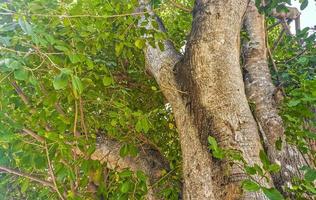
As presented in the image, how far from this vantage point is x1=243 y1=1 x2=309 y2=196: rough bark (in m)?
1.30

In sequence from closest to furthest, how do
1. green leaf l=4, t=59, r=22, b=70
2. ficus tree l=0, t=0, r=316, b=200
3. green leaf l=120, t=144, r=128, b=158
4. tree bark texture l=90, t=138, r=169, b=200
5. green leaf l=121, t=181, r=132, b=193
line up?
1. green leaf l=4, t=59, r=22, b=70
2. ficus tree l=0, t=0, r=316, b=200
3. green leaf l=121, t=181, r=132, b=193
4. green leaf l=120, t=144, r=128, b=158
5. tree bark texture l=90, t=138, r=169, b=200

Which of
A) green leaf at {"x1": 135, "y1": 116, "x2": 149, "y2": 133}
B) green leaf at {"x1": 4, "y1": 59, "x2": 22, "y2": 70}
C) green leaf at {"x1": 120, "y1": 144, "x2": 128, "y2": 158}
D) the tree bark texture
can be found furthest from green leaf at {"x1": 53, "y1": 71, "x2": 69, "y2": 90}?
the tree bark texture

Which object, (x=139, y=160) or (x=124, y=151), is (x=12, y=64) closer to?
(x=124, y=151)

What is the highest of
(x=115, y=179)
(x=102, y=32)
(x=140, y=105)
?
(x=102, y=32)

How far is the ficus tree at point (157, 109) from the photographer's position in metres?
1.10

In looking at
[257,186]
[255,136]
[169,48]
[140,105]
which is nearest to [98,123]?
[140,105]

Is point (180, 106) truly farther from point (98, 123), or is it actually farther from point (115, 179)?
point (115, 179)

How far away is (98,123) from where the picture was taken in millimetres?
1657

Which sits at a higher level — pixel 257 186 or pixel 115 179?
pixel 257 186

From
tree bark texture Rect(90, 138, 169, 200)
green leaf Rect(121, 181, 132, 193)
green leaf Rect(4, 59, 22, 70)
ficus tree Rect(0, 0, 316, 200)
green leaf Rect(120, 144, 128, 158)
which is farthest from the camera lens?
tree bark texture Rect(90, 138, 169, 200)

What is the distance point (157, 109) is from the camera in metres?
1.53

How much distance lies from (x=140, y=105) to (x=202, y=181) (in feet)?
3.03

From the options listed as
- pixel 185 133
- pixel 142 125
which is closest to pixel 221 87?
pixel 185 133

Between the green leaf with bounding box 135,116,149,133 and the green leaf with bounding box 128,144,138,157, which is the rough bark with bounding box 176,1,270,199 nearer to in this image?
the green leaf with bounding box 135,116,149,133
